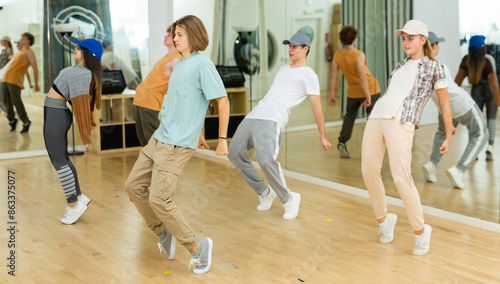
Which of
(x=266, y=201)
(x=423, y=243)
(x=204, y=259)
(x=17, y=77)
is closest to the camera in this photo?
(x=204, y=259)

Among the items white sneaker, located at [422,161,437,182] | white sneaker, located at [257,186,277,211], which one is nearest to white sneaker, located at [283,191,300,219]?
white sneaker, located at [257,186,277,211]

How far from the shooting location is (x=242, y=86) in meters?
7.30

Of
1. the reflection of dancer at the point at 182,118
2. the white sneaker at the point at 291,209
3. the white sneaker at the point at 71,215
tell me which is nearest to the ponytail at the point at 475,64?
the white sneaker at the point at 291,209

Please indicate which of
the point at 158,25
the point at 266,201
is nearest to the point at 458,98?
the point at 266,201

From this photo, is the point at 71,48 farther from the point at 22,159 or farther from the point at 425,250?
the point at 425,250

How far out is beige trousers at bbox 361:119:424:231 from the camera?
12.9 ft

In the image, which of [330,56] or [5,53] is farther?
[5,53]

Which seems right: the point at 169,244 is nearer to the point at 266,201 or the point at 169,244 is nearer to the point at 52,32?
the point at 266,201

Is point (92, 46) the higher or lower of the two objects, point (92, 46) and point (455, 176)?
the higher

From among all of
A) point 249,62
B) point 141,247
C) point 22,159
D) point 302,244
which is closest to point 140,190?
point 141,247

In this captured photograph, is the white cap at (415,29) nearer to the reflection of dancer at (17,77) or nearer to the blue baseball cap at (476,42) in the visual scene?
the blue baseball cap at (476,42)

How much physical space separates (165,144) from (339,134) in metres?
2.71

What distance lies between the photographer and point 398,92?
400cm

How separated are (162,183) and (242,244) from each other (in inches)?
38.9
